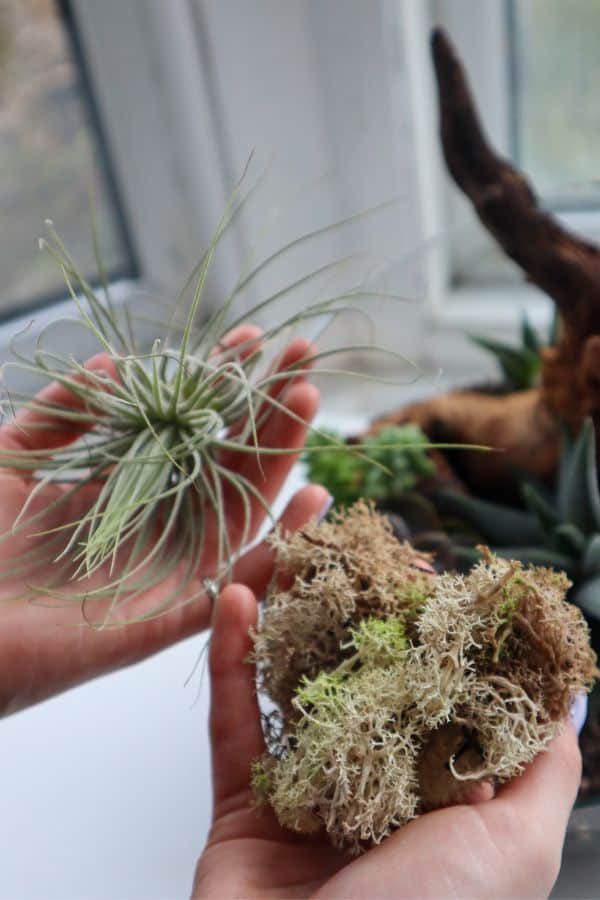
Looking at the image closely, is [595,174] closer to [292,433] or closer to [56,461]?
[292,433]

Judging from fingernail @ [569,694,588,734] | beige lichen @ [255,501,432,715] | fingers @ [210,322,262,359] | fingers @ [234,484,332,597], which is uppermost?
fingers @ [210,322,262,359]

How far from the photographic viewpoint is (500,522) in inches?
27.8

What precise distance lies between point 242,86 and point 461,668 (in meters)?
0.84

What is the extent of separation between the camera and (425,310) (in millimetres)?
1046

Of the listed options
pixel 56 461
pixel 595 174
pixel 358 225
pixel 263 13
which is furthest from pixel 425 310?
pixel 56 461

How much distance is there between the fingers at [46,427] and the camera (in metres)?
0.60

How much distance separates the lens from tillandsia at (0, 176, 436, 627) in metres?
0.50

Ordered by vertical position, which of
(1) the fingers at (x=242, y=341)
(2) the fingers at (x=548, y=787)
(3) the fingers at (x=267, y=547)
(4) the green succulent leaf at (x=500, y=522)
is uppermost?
(1) the fingers at (x=242, y=341)

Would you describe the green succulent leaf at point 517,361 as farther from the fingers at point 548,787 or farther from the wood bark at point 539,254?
the fingers at point 548,787

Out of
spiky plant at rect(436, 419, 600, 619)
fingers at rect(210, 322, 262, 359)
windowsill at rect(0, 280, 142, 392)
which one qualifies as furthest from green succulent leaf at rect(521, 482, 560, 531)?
windowsill at rect(0, 280, 142, 392)

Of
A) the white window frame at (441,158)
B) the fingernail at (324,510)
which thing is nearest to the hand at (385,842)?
the fingernail at (324,510)

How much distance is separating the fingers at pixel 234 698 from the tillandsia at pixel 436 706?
0.19 feet

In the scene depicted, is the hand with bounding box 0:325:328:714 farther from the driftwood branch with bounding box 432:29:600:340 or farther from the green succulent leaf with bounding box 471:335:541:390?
the green succulent leaf with bounding box 471:335:541:390

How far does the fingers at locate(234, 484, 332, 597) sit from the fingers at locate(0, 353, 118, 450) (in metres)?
0.16
